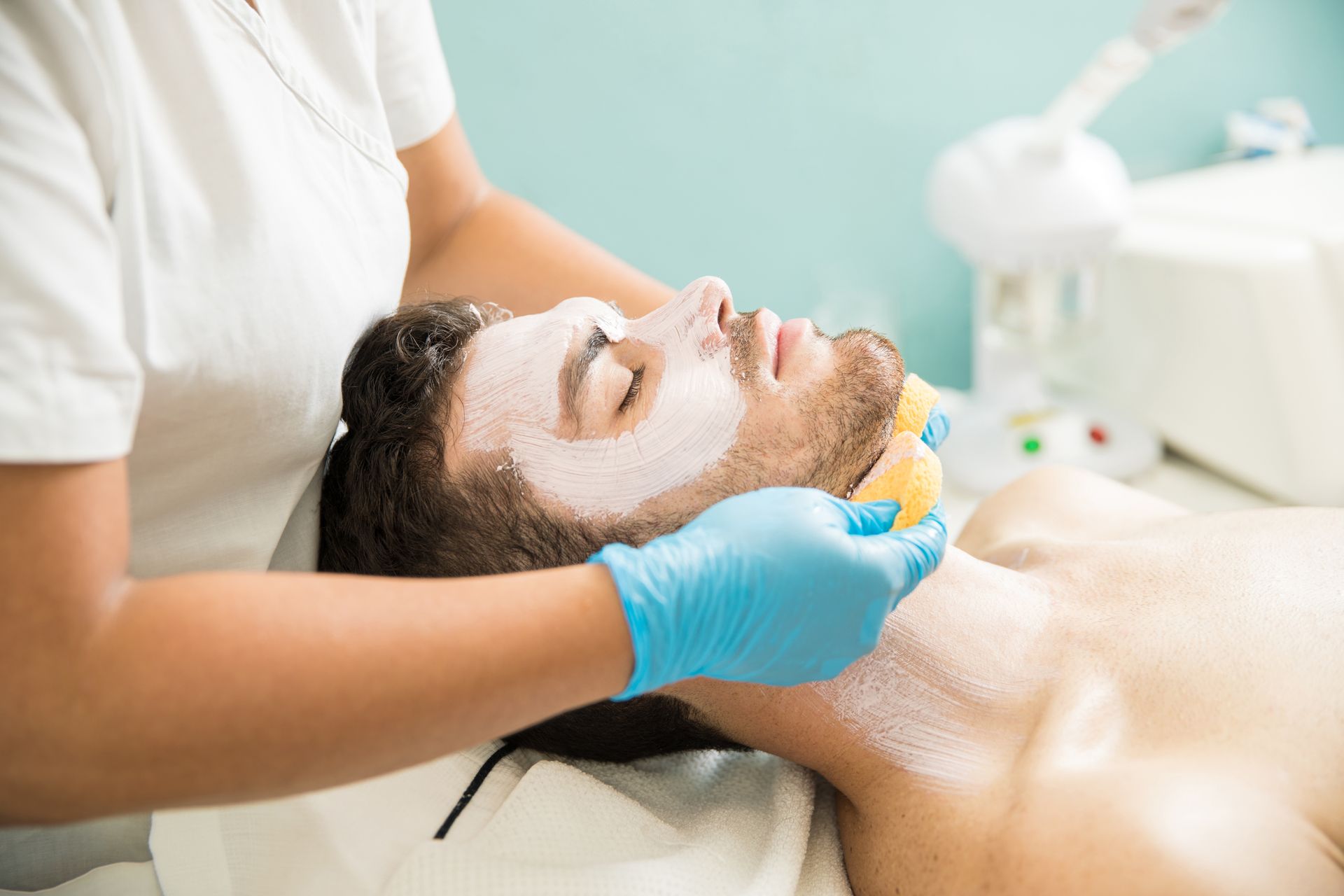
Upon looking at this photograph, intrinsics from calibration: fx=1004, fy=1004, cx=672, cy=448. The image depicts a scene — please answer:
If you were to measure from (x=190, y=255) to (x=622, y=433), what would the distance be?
17.7 inches

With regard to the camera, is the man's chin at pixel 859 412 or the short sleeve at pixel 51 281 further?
the man's chin at pixel 859 412

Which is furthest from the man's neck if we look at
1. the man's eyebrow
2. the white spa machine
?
the white spa machine

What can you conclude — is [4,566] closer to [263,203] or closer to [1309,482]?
[263,203]

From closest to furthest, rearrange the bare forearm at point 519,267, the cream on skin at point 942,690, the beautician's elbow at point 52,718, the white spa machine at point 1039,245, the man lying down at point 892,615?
1. the beautician's elbow at point 52,718
2. the man lying down at point 892,615
3. the cream on skin at point 942,690
4. the bare forearm at point 519,267
5. the white spa machine at point 1039,245

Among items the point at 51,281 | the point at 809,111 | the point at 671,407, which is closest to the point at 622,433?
the point at 671,407

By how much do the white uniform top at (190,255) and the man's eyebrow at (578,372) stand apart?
0.24 m

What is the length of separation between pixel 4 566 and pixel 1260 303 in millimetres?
2136

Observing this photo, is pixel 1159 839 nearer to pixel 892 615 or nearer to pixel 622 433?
pixel 892 615

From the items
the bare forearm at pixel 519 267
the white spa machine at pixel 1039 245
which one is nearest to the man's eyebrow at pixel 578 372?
the bare forearm at pixel 519 267

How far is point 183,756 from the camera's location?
65 centimetres

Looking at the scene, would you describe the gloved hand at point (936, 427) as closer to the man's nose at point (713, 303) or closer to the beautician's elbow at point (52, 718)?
the man's nose at point (713, 303)

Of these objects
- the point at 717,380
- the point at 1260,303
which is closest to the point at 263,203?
the point at 717,380

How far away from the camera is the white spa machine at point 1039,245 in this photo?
2018 mm

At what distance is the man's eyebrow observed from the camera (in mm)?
1098
